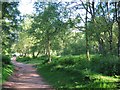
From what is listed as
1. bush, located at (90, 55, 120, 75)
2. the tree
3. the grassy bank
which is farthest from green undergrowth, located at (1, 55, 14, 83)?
bush, located at (90, 55, 120, 75)

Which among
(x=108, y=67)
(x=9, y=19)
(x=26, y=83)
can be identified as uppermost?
(x=9, y=19)

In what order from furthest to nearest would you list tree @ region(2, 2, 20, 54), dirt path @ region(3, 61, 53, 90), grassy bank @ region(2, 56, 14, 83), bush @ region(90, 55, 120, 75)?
tree @ region(2, 2, 20, 54) → grassy bank @ region(2, 56, 14, 83) → bush @ region(90, 55, 120, 75) → dirt path @ region(3, 61, 53, 90)

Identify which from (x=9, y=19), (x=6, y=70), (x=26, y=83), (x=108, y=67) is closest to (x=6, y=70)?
(x=6, y=70)

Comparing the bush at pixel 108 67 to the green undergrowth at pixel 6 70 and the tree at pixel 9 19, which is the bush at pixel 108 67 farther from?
the tree at pixel 9 19

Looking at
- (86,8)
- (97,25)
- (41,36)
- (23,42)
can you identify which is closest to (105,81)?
(97,25)

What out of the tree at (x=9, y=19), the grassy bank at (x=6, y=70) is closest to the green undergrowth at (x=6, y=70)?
the grassy bank at (x=6, y=70)

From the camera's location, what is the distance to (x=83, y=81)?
15.4 m

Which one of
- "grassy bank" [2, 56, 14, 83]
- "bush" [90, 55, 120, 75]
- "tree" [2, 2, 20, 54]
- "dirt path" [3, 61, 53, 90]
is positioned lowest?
"dirt path" [3, 61, 53, 90]

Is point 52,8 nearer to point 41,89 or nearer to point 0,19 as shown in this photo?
point 0,19

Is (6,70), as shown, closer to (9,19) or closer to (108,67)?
(9,19)

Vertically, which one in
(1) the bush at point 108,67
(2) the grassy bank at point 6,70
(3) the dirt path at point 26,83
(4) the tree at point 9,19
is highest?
(4) the tree at point 9,19

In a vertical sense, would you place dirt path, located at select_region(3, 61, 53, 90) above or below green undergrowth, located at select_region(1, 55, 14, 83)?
below

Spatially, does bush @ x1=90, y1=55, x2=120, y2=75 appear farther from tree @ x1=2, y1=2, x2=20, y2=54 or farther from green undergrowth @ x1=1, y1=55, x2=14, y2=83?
tree @ x1=2, y1=2, x2=20, y2=54

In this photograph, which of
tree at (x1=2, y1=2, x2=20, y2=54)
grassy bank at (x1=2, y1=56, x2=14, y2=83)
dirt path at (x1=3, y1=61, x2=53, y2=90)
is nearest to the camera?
dirt path at (x1=3, y1=61, x2=53, y2=90)
